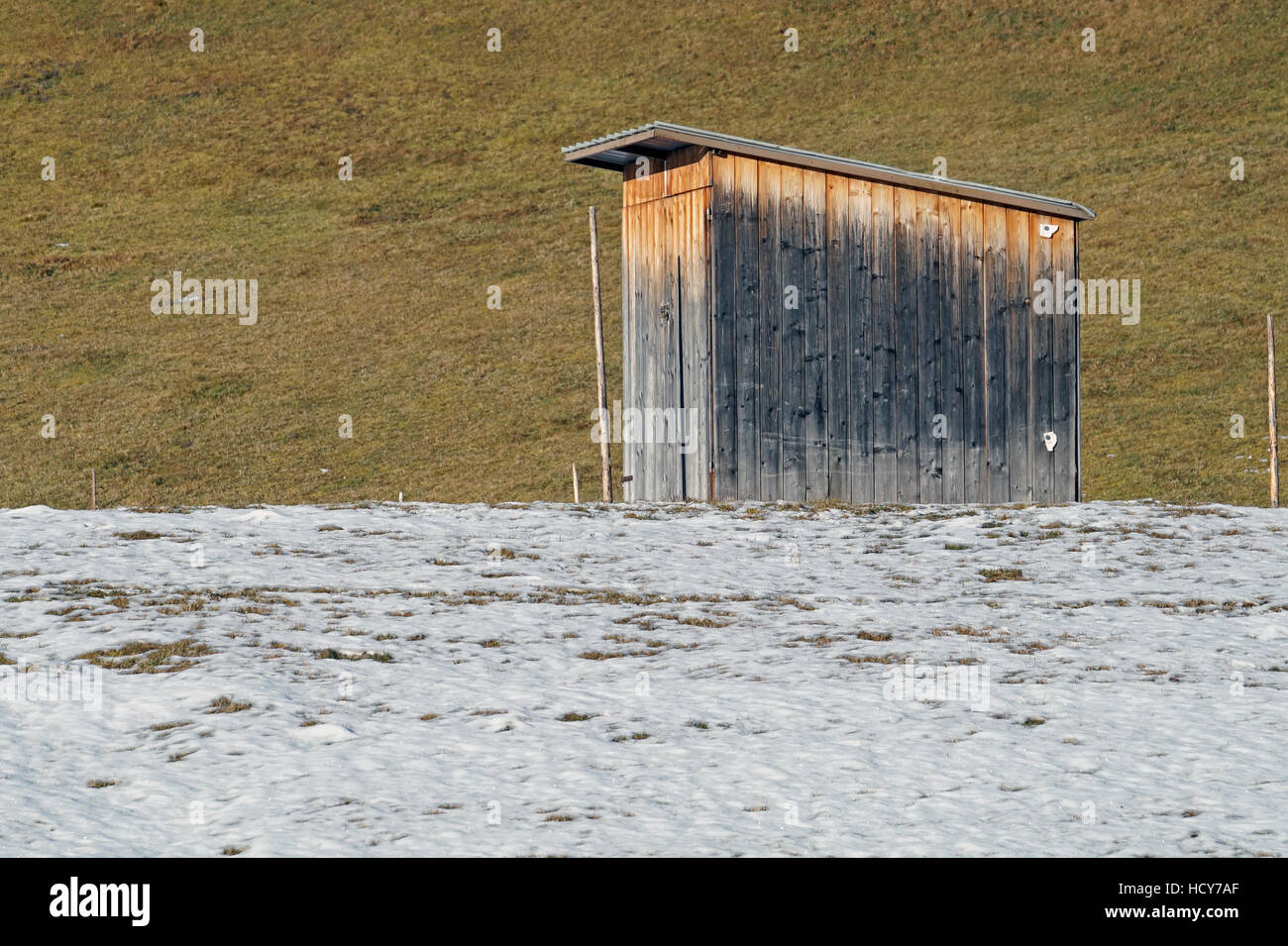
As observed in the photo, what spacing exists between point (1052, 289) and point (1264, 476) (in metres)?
12.7

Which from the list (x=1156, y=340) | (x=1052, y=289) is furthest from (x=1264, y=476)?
(x=1052, y=289)

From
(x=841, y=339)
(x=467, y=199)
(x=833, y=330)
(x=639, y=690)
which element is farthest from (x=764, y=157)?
(x=467, y=199)

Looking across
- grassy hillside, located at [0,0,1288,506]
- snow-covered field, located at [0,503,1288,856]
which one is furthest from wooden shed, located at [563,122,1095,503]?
grassy hillside, located at [0,0,1288,506]

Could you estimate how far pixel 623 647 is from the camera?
400 inches

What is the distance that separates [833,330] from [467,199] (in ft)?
134

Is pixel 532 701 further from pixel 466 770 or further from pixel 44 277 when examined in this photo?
pixel 44 277

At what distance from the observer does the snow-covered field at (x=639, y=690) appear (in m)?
6.73

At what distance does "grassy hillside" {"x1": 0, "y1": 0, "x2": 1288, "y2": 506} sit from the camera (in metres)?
37.0

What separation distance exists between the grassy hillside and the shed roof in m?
12.6

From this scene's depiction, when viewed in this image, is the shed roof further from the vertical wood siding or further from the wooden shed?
the vertical wood siding

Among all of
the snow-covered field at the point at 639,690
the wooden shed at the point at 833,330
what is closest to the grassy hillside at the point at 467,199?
the wooden shed at the point at 833,330

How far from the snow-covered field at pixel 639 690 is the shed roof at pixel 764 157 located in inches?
217

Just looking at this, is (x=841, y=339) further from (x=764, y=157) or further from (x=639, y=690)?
(x=639, y=690)
